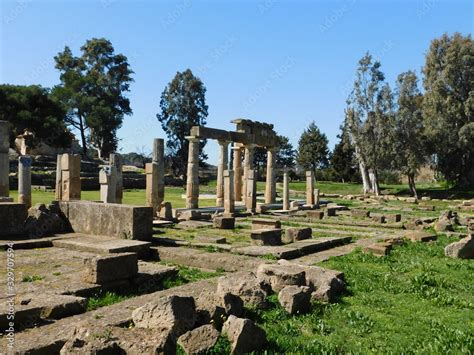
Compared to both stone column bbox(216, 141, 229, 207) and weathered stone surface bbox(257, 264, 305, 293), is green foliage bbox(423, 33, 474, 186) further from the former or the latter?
weathered stone surface bbox(257, 264, 305, 293)

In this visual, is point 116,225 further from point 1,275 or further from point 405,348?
point 405,348

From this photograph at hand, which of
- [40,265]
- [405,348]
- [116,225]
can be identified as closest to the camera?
[405,348]

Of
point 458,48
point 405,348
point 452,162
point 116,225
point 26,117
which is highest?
point 458,48

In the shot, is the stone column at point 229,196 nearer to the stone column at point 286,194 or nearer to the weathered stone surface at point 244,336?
the stone column at point 286,194

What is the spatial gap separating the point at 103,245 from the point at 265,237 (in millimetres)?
4129

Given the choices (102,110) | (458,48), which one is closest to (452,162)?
(458,48)

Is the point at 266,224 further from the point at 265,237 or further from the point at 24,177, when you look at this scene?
the point at 24,177

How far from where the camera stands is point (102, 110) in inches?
2266

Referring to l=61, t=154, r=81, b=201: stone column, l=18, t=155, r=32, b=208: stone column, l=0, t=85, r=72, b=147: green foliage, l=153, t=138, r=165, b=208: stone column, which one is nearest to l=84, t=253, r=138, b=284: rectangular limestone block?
l=61, t=154, r=81, b=201: stone column

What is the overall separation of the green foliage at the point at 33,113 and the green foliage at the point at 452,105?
121ft

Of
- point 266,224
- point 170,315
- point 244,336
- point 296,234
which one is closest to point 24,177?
point 266,224

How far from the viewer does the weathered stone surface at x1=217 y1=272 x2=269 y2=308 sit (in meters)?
6.38

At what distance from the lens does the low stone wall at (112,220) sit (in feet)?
36.7

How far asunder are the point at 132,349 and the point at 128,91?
6517cm
